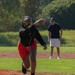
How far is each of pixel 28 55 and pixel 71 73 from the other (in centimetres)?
180

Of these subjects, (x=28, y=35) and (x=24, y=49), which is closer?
(x=28, y=35)

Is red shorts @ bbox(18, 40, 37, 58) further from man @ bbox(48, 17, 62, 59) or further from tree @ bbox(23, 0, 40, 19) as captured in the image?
tree @ bbox(23, 0, 40, 19)

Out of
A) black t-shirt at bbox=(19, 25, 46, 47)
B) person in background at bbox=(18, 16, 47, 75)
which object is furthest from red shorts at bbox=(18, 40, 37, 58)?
black t-shirt at bbox=(19, 25, 46, 47)

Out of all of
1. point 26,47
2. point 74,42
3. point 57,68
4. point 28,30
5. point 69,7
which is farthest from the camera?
point 69,7

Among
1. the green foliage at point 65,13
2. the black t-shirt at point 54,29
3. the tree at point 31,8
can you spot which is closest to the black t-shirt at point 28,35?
the black t-shirt at point 54,29

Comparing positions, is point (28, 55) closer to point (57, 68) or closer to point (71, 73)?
point (71, 73)

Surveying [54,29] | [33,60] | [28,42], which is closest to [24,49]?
[28,42]

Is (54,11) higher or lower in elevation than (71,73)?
lower

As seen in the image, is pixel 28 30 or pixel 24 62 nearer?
pixel 28 30

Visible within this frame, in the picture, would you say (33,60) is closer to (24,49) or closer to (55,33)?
(24,49)

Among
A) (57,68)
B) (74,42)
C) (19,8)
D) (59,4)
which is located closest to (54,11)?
(59,4)

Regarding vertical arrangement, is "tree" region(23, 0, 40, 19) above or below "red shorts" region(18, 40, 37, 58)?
below

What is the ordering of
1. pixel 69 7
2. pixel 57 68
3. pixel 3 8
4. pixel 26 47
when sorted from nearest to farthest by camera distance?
pixel 26 47 → pixel 57 68 → pixel 3 8 → pixel 69 7

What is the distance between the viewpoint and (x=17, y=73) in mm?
11438
